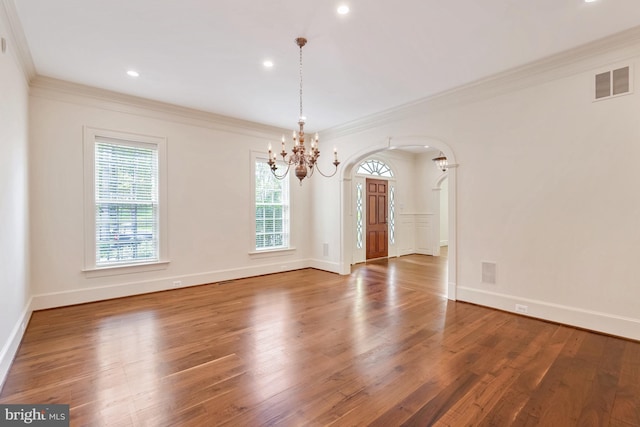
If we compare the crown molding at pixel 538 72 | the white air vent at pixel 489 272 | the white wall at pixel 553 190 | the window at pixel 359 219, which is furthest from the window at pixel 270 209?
the white air vent at pixel 489 272

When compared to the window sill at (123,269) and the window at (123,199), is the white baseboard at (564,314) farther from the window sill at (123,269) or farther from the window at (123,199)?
the window at (123,199)

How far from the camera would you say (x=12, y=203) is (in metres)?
2.88

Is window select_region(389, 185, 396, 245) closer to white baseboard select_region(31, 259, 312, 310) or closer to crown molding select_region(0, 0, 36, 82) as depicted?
white baseboard select_region(31, 259, 312, 310)

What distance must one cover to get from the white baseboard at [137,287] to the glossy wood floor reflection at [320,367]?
22cm

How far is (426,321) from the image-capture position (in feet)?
11.8

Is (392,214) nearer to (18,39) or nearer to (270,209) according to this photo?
(270,209)

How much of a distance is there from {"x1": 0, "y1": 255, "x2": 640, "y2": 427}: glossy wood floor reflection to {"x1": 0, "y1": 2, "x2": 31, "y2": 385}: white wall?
293 mm

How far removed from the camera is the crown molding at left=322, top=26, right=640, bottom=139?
3110 millimetres

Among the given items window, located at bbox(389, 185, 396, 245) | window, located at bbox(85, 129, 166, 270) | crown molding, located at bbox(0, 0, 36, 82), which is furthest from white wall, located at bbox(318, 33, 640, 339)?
crown molding, located at bbox(0, 0, 36, 82)

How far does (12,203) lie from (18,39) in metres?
1.67

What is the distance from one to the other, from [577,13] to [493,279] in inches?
120

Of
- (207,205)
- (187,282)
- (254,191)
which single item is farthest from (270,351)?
(254,191)

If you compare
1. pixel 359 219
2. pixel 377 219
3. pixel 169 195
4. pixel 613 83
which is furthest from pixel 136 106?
pixel 613 83

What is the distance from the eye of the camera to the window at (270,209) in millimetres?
6164
